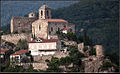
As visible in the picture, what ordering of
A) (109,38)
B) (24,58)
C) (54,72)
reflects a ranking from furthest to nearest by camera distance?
(109,38) → (24,58) → (54,72)

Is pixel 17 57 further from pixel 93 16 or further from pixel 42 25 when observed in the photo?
pixel 93 16

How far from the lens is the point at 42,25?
58031mm

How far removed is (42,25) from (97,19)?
2004cm

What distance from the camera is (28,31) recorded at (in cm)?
6047

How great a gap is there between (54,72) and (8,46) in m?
9.02

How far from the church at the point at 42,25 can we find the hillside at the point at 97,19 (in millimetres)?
4629

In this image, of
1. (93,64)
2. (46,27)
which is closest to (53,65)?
(93,64)

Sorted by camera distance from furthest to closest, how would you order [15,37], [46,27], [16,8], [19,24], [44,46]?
[16,8] < [19,24] < [15,37] < [46,27] < [44,46]

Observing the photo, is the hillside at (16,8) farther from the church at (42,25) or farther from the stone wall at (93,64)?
the stone wall at (93,64)

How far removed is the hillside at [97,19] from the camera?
61.0 metres

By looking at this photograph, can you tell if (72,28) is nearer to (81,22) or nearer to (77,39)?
(77,39)

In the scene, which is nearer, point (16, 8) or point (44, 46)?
point (44, 46)

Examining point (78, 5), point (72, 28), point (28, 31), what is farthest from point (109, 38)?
point (78, 5)

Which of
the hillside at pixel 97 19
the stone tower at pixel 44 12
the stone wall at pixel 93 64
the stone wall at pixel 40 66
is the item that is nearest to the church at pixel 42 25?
the stone tower at pixel 44 12
